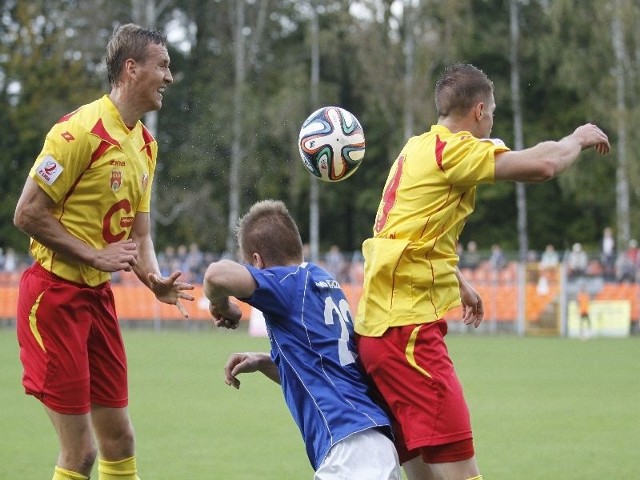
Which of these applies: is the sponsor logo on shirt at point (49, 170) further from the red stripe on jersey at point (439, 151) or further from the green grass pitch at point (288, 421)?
the green grass pitch at point (288, 421)

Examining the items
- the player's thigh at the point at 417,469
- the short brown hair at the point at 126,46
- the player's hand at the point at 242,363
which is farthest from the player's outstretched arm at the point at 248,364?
the short brown hair at the point at 126,46

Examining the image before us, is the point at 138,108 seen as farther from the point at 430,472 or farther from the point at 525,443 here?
the point at 525,443

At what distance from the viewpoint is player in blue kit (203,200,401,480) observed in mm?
4734

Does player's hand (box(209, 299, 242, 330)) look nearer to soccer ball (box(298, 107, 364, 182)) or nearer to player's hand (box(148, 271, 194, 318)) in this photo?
player's hand (box(148, 271, 194, 318))

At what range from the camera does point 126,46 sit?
227 inches

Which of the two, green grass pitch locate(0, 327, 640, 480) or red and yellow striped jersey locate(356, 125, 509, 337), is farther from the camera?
green grass pitch locate(0, 327, 640, 480)

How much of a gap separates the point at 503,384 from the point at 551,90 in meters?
30.5

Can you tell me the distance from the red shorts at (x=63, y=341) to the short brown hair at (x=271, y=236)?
3.61 ft

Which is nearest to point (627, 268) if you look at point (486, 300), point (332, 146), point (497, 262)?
point (497, 262)

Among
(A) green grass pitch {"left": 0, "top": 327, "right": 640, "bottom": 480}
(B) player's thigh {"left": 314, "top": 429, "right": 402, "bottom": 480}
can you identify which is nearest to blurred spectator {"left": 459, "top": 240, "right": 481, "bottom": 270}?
(A) green grass pitch {"left": 0, "top": 327, "right": 640, "bottom": 480}

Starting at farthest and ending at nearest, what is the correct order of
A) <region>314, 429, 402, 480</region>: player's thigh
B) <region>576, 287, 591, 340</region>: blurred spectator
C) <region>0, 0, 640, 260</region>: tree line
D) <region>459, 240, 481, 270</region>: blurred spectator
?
<region>0, 0, 640, 260</region>: tree line, <region>459, 240, 481, 270</region>: blurred spectator, <region>576, 287, 591, 340</region>: blurred spectator, <region>314, 429, 402, 480</region>: player's thigh

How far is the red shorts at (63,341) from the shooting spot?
5.49m

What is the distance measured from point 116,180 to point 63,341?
83 centimetres

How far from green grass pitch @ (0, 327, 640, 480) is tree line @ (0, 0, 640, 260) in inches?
819
